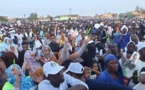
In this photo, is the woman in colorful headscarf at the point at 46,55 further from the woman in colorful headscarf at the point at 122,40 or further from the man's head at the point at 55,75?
the woman in colorful headscarf at the point at 122,40

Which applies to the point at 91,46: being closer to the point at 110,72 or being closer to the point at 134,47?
the point at 134,47

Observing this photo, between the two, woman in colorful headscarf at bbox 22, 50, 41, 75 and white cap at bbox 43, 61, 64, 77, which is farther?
woman in colorful headscarf at bbox 22, 50, 41, 75

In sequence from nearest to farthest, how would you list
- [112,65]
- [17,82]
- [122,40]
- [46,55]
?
[17,82] < [112,65] < [46,55] < [122,40]

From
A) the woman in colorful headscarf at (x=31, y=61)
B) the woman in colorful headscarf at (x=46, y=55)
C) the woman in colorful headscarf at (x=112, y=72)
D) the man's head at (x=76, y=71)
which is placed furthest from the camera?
the woman in colorful headscarf at (x=31, y=61)

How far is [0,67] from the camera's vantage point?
5.61 m

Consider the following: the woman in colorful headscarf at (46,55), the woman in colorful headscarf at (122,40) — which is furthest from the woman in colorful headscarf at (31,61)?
the woman in colorful headscarf at (122,40)

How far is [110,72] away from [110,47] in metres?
2.27

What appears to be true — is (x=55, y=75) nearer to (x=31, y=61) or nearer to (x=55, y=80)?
(x=55, y=80)

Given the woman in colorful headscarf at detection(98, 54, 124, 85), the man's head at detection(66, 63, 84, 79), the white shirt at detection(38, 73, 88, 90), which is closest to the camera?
the white shirt at detection(38, 73, 88, 90)

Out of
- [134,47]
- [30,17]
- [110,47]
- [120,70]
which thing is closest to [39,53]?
[110,47]

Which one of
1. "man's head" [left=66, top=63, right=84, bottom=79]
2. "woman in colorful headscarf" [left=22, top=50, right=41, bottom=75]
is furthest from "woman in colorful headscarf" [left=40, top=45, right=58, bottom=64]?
"man's head" [left=66, top=63, right=84, bottom=79]

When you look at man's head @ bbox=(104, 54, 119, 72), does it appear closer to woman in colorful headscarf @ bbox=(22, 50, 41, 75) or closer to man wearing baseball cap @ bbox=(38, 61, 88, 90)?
man wearing baseball cap @ bbox=(38, 61, 88, 90)

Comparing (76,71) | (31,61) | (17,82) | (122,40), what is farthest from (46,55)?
(122,40)

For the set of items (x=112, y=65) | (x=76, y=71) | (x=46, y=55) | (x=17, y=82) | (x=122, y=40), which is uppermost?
(x=76, y=71)
